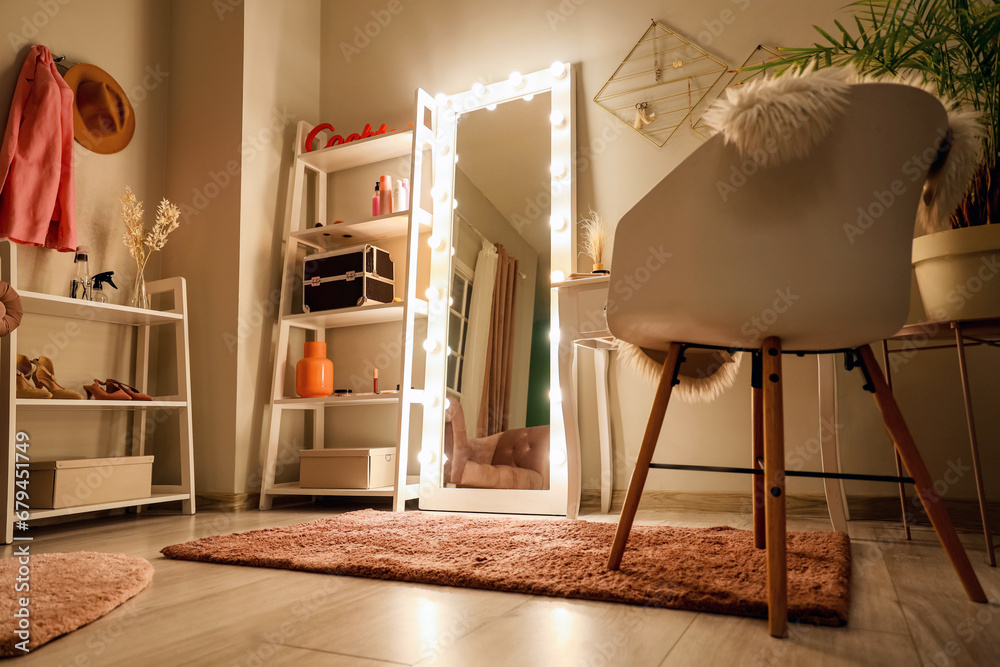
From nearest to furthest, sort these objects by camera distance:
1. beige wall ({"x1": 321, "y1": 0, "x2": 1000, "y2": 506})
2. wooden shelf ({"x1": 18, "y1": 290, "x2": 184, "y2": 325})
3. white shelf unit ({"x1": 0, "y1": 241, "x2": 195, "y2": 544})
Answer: white shelf unit ({"x1": 0, "y1": 241, "x2": 195, "y2": 544})
beige wall ({"x1": 321, "y1": 0, "x2": 1000, "y2": 506})
wooden shelf ({"x1": 18, "y1": 290, "x2": 184, "y2": 325})

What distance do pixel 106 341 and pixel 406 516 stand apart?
5.22 feet

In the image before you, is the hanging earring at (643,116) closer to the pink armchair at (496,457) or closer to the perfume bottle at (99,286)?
the pink armchair at (496,457)

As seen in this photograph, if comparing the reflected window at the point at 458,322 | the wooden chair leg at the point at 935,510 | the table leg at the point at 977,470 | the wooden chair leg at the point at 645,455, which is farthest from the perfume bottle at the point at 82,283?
the table leg at the point at 977,470

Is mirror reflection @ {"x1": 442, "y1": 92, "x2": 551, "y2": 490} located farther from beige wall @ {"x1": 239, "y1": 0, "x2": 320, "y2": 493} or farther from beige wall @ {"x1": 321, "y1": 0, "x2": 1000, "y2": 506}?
beige wall @ {"x1": 239, "y1": 0, "x2": 320, "y2": 493}

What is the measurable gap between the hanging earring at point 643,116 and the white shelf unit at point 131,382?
6.40 ft

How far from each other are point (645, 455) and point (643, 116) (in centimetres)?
176

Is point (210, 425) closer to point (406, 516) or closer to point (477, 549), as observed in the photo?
point (406, 516)

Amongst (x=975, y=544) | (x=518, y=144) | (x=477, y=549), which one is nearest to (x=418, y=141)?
(x=518, y=144)

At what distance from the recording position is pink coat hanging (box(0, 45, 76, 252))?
2387 millimetres

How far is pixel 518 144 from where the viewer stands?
2771mm

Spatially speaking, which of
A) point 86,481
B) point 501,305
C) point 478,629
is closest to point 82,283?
point 86,481

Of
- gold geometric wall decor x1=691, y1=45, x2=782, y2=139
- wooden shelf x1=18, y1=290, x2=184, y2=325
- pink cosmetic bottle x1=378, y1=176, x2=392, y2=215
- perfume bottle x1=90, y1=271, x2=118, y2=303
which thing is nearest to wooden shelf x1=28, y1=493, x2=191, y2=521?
wooden shelf x1=18, y1=290, x2=184, y2=325

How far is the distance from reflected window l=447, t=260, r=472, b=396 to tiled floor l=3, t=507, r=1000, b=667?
4.54 feet

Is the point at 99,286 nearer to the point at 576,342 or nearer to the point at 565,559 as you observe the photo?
the point at 576,342
